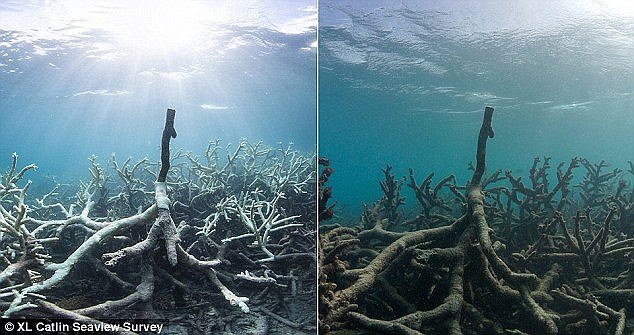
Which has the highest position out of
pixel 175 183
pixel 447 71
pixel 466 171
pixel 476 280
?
pixel 447 71

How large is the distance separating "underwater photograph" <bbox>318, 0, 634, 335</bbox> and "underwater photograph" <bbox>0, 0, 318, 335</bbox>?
1.43ft

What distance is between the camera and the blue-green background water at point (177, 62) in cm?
450

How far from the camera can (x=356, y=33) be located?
4328 mm

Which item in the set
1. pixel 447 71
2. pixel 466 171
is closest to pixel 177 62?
pixel 447 71

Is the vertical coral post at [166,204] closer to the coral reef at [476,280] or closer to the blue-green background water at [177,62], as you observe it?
the blue-green background water at [177,62]

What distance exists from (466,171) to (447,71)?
5.87ft

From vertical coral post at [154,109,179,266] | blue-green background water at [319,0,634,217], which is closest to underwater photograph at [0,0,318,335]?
vertical coral post at [154,109,179,266]

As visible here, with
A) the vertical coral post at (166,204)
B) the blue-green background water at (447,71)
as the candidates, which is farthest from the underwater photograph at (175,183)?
the blue-green background water at (447,71)

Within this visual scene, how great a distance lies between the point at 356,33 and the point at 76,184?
23.4 ft

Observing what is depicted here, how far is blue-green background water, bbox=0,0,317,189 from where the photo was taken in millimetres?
4500

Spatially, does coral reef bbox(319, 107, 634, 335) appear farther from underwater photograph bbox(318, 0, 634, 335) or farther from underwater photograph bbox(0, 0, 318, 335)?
underwater photograph bbox(0, 0, 318, 335)

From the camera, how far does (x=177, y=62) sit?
4.97 m

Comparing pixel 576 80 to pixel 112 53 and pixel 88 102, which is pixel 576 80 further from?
pixel 88 102

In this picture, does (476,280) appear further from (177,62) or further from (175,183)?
(177,62)
